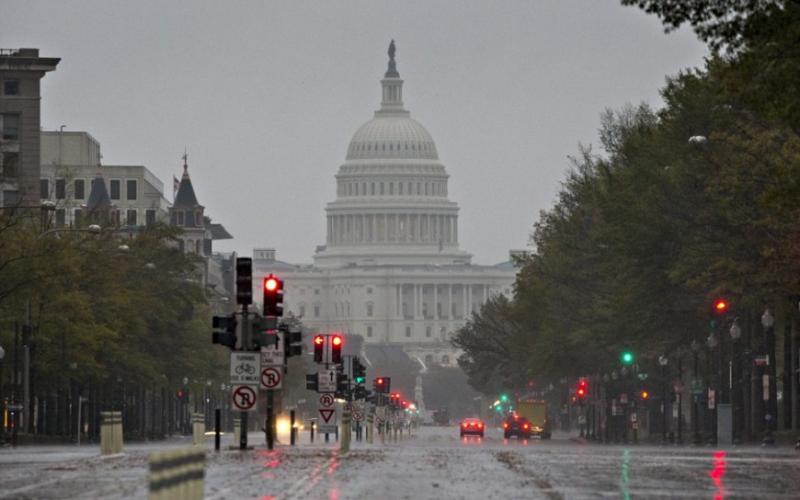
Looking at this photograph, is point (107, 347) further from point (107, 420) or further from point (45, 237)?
point (107, 420)

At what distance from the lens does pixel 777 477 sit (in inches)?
1714

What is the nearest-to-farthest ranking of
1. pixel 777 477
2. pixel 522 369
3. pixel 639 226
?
1. pixel 777 477
2. pixel 639 226
3. pixel 522 369

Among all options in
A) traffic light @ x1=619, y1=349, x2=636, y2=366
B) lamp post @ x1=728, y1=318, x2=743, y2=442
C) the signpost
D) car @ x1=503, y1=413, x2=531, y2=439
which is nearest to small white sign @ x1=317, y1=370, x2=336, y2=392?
the signpost

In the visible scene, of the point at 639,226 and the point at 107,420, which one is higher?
the point at 639,226

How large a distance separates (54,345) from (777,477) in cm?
5863

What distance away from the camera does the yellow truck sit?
143875mm

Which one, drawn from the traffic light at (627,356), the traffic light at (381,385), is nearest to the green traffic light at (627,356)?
the traffic light at (627,356)

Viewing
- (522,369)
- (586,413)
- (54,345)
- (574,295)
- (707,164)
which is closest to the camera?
(707,164)

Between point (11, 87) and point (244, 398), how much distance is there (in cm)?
10166

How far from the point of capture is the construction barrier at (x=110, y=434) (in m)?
56.2

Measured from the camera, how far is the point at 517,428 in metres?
138

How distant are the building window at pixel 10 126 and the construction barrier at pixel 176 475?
12367 cm

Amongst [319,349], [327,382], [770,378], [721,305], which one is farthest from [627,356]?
[327,382]

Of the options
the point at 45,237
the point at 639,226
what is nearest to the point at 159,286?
the point at 45,237
